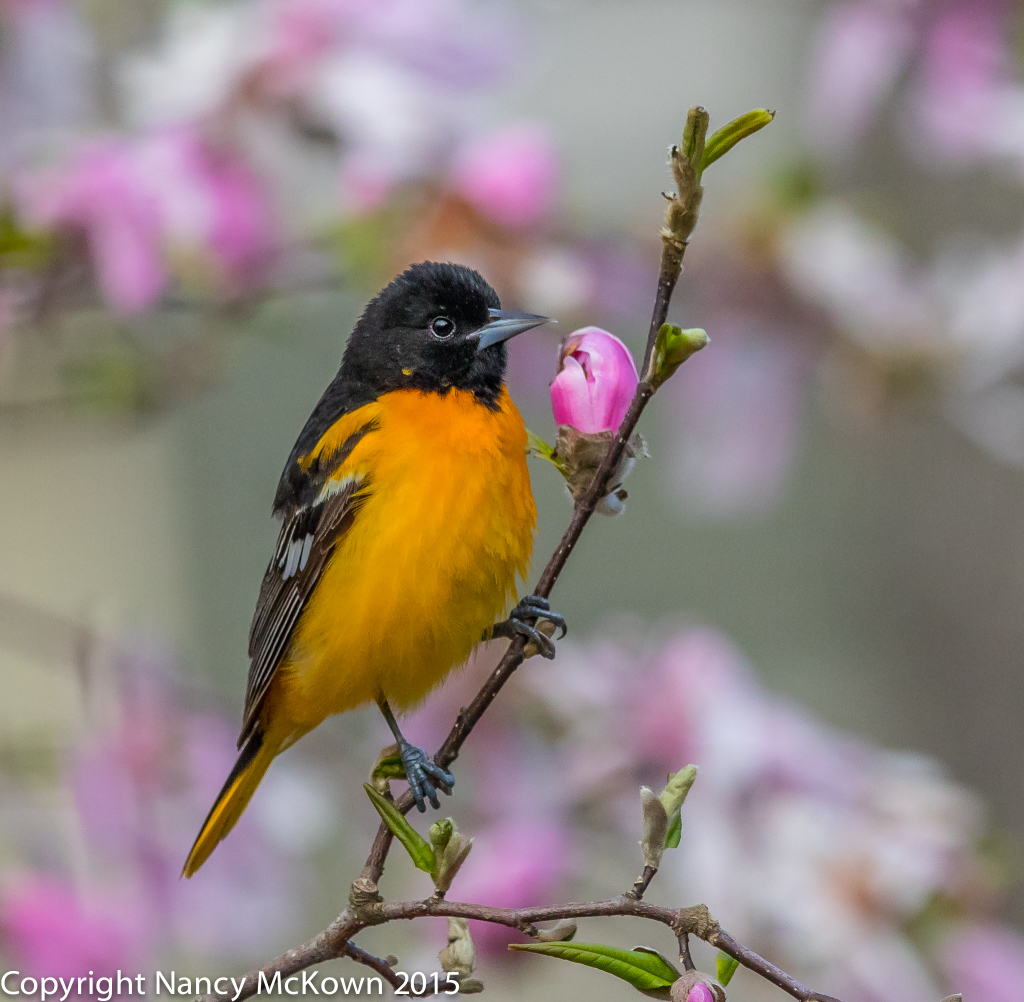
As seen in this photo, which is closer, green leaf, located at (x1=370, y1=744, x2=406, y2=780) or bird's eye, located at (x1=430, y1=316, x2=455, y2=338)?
green leaf, located at (x1=370, y1=744, x2=406, y2=780)

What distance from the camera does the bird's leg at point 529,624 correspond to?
49.7 inches

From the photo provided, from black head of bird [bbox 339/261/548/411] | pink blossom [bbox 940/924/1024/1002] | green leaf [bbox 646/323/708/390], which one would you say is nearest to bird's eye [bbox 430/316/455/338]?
black head of bird [bbox 339/261/548/411]

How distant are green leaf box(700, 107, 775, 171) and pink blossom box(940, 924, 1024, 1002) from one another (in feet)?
4.28

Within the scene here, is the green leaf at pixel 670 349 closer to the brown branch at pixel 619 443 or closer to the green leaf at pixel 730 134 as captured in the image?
the brown branch at pixel 619 443

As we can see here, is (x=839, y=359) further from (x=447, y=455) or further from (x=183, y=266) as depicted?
(x=183, y=266)

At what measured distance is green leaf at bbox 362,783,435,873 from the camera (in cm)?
96

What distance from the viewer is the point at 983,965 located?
1.72 m

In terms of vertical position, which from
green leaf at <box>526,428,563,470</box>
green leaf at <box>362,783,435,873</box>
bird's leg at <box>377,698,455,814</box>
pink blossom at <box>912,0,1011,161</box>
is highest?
pink blossom at <box>912,0,1011,161</box>

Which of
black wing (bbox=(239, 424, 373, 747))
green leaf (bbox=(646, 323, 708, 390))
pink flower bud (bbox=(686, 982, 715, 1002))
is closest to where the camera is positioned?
pink flower bud (bbox=(686, 982, 715, 1002))

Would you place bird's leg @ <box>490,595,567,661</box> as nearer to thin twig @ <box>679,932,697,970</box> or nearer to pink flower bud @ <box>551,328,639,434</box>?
pink flower bud @ <box>551,328,639,434</box>

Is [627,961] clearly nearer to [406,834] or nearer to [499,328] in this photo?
[406,834]

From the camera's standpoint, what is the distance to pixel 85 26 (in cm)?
203

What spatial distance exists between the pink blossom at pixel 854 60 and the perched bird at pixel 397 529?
2.66 feet

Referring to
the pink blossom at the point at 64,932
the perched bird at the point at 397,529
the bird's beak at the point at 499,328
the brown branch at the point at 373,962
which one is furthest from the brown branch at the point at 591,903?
the pink blossom at the point at 64,932
